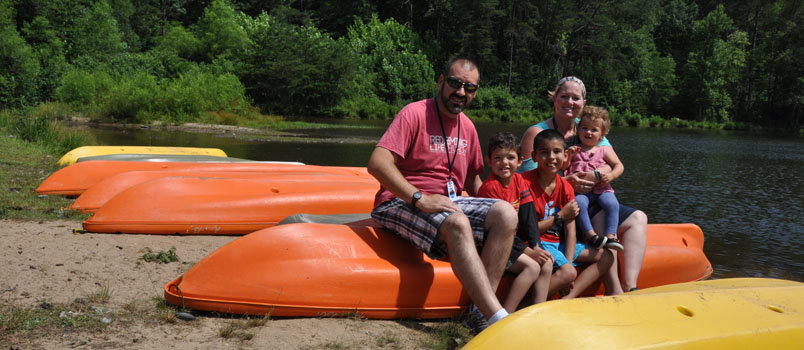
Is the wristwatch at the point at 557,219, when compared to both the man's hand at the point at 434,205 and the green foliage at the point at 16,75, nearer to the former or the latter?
the man's hand at the point at 434,205

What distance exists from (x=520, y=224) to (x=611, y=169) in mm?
1008

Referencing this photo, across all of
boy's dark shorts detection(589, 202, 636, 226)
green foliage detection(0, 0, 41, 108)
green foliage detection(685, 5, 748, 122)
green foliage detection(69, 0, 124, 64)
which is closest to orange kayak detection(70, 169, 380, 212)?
boy's dark shorts detection(589, 202, 636, 226)

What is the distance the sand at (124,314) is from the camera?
3193mm

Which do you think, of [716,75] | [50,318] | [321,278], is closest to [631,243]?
[321,278]

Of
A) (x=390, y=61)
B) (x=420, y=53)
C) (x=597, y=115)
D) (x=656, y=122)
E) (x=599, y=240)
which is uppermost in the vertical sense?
(x=420, y=53)

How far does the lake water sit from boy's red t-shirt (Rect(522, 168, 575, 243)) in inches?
132

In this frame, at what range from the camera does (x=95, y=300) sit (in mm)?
3727

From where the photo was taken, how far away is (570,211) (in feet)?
12.9

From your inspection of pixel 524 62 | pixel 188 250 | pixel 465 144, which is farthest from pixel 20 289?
pixel 524 62

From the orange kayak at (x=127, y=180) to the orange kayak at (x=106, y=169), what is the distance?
0.42 metres

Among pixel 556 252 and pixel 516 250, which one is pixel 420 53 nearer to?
pixel 556 252

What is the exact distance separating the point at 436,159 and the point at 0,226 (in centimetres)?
413

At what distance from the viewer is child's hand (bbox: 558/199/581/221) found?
3936mm

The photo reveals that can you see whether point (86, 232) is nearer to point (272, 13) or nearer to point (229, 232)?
point (229, 232)
